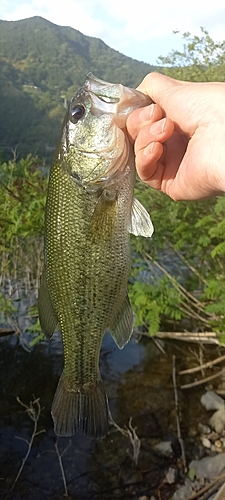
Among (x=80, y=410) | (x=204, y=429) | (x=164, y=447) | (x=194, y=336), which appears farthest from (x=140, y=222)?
(x=194, y=336)

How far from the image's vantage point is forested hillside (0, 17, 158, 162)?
93.0 ft

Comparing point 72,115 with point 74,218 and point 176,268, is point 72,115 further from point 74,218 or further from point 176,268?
point 176,268

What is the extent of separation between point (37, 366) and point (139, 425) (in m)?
1.98

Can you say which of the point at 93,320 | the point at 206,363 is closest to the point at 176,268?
the point at 206,363

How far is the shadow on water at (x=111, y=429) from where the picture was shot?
4781mm

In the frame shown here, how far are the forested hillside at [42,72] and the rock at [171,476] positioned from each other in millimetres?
12233

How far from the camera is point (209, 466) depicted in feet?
16.1

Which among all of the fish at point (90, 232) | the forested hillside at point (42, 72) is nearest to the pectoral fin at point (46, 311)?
the fish at point (90, 232)

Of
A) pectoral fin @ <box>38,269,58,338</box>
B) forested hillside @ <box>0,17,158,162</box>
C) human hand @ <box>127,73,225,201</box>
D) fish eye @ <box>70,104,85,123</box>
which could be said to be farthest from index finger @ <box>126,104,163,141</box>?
forested hillside @ <box>0,17,158,162</box>

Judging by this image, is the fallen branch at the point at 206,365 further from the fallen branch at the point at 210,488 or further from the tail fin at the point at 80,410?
the tail fin at the point at 80,410

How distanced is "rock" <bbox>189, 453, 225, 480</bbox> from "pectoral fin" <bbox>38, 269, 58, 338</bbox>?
3807 mm

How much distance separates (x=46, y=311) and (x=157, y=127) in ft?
3.09

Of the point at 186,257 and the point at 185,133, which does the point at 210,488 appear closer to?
the point at 186,257

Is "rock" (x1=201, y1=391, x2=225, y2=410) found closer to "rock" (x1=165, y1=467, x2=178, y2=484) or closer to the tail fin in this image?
"rock" (x1=165, y1=467, x2=178, y2=484)
